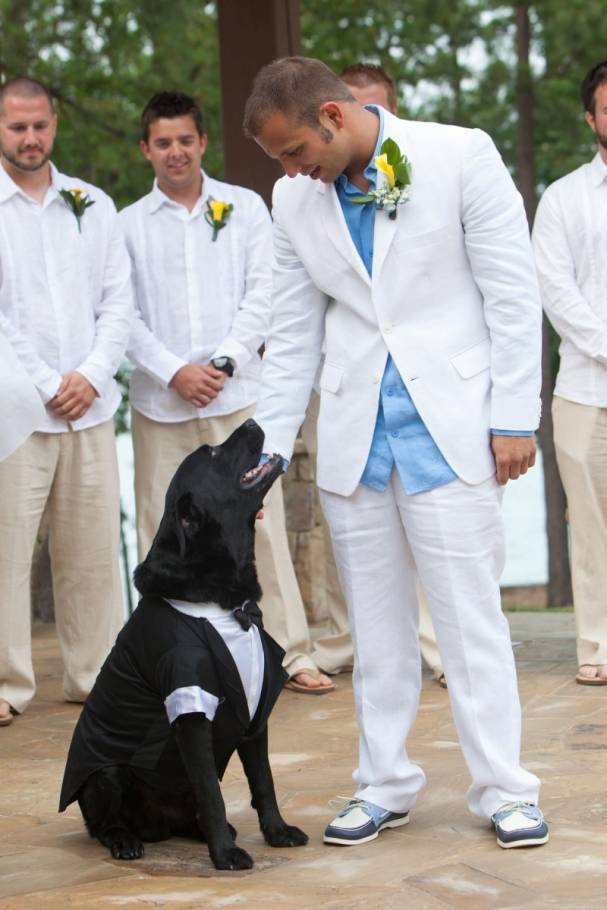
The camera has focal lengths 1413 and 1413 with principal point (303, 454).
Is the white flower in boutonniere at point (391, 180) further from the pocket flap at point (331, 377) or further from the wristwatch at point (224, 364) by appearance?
the wristwatch at point (224, 364)

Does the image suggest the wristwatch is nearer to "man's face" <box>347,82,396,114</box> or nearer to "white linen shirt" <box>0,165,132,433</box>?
"white linen shirt" <box>0,165,132,433</box>

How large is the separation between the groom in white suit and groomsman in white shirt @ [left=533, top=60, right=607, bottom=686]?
2.08 metres

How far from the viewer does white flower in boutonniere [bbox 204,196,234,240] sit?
5.86m

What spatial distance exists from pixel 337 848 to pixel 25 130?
311 cm

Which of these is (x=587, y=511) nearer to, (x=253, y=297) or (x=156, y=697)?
(x=253, y=297)

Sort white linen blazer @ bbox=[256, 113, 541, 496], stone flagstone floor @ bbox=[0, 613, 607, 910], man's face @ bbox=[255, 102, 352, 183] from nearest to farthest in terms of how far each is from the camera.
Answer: stone flagstone floor @ bbox=[0, 613, 607, 910]
man's face @ bbox=[255, 102, 352, 183]
white linen blazer @ bbox=[256, 113, 541, 496]

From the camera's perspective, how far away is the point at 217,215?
5.86 meters

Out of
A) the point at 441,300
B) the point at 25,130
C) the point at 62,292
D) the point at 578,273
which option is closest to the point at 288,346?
the point at 441,300

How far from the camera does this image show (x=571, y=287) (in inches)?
226

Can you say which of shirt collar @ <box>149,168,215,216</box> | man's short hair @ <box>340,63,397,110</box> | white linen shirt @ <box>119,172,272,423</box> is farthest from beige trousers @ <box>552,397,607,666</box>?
shirt collar @ <box>149,168,215,216</box>

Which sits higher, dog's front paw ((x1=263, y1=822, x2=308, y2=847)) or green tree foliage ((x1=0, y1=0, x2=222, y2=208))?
green tree foliage ((x1=0, y1=0, x2=222, y2=208))

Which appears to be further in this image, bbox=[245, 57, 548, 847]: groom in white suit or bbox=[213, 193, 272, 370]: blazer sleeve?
bbox=[213, 193, 272, 370]: blazer sleeve

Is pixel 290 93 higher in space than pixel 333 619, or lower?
higher

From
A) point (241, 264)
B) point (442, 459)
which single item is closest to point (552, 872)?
point (442, 459)
